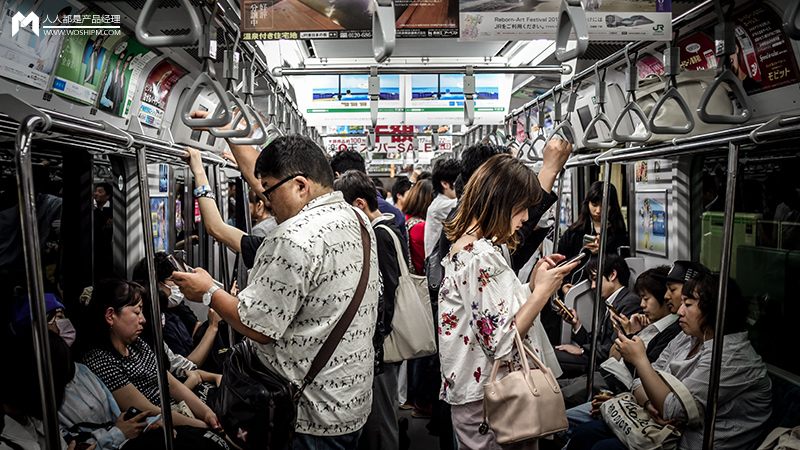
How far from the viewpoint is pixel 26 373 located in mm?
1949

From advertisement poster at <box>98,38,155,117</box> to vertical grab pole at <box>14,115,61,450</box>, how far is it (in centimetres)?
271

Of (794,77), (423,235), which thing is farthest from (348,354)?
(423,235)

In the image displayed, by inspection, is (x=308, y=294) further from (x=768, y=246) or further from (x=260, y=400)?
(x=768, y=246)

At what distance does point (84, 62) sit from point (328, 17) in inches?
67.7

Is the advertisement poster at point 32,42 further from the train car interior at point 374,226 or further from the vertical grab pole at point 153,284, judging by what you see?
the vertical grab pole at point 153,284

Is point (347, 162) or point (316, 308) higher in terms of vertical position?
point (347, 162)

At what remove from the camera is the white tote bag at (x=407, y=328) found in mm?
3121

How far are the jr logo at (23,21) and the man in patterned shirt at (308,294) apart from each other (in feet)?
5.56

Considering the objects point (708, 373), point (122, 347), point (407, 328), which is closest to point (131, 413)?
A: point (122, 347)

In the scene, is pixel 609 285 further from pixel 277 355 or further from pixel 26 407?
pixel 26 407

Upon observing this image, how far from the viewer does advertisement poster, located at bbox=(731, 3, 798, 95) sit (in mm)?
2953

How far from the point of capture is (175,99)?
5105mm

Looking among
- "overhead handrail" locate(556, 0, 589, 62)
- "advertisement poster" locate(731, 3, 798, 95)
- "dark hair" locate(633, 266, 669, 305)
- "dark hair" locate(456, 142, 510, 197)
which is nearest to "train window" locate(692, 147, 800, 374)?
"dark hair" locate(633, 266, 669, 305)

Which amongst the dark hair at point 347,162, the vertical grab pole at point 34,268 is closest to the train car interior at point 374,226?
the vertical grab pole at point 34,268
